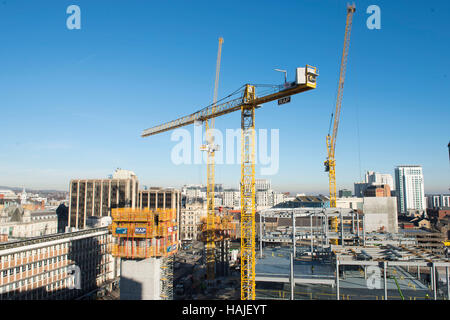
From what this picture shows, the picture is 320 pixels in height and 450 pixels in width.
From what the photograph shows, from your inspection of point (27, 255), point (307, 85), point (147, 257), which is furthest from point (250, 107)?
point (27, 255)

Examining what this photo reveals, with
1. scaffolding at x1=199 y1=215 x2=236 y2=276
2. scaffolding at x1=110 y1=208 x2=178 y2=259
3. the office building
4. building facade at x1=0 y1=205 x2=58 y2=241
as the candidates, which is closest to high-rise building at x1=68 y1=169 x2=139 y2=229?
building facade at x1=0 y1=205 x2=58 y2=241

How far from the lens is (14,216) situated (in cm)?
8019

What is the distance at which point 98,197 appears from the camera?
90562 millimetres

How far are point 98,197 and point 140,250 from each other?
213 ft

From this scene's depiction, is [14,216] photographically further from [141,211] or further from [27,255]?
[141,211]

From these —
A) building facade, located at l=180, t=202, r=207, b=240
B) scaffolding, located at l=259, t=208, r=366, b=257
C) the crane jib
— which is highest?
the crane jib

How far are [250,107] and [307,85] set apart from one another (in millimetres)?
10412

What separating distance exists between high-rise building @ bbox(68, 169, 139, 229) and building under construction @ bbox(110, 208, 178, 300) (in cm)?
5835

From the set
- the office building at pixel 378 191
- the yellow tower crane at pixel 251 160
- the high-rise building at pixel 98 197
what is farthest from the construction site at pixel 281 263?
the office building at pixel 378 191

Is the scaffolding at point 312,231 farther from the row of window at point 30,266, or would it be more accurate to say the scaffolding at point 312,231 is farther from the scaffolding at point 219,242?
the row of window at point 30,266

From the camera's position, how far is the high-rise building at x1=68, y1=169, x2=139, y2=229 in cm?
8919

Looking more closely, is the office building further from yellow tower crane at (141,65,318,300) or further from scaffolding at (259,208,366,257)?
yellow tower crane at (141,65,318,300)

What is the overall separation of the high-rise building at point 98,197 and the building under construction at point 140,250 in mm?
58350
